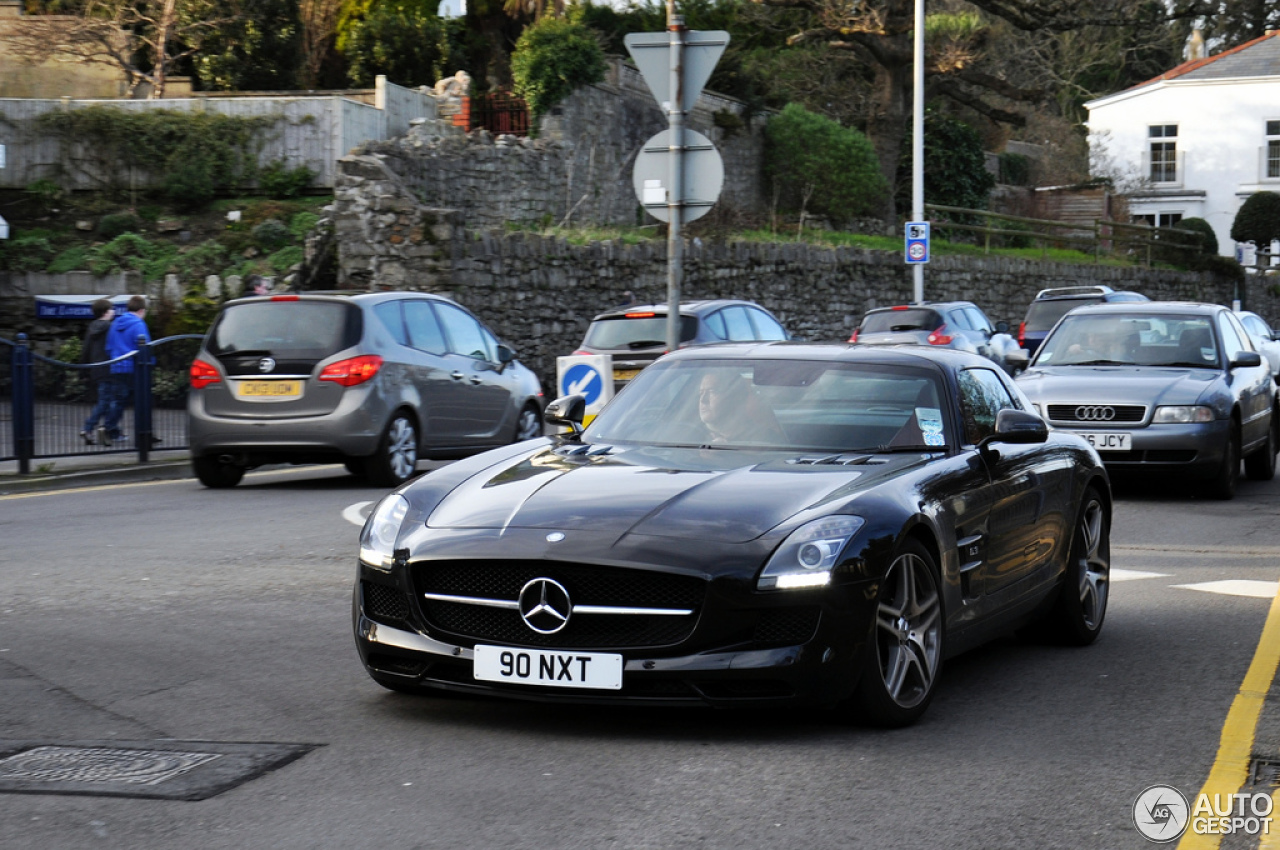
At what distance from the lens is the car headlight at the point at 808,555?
5.29 m

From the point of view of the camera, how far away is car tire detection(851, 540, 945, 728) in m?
5.52

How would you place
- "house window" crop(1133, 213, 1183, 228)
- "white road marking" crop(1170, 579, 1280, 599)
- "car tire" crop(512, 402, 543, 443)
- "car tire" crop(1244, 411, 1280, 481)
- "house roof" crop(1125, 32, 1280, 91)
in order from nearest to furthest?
"white road marking" crop(1170, 579, 1280, 599), "car tire" crop(1244, 411, 1280, 481), "car tire" crop(512, 402, 543, 443), "house roof" crop(1125, 32, 1280, 91), "house window" crop(1133, 213, 1183, 228)

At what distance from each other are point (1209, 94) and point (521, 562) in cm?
7425

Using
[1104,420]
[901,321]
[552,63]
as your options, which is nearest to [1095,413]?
[1104,420]

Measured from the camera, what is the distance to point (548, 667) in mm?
5336

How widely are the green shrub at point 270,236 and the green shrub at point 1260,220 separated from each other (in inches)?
2086

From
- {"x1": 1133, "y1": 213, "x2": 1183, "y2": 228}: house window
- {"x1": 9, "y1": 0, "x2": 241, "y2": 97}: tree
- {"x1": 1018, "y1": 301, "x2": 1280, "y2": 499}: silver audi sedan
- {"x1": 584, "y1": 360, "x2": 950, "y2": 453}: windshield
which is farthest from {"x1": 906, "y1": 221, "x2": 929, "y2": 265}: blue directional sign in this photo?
{"x1": 1133, "y1": 213, "x2": 1183, "y2": 228}: house window

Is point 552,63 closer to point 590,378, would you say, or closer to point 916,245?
point 916,245

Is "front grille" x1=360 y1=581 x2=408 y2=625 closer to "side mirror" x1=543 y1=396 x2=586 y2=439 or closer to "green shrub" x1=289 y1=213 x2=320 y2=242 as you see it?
"side mirror" x1=543 y1=396 x2=586 y2=439

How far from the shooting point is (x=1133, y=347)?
1475 centimetres

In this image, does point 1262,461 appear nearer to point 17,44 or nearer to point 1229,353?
Result: point 1229,353

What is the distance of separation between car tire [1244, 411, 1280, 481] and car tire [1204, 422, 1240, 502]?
1.39m

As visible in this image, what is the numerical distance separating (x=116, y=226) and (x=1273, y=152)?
59.8 meters

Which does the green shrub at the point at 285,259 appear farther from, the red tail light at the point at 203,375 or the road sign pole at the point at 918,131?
the road sign pole at the point at 918,131
